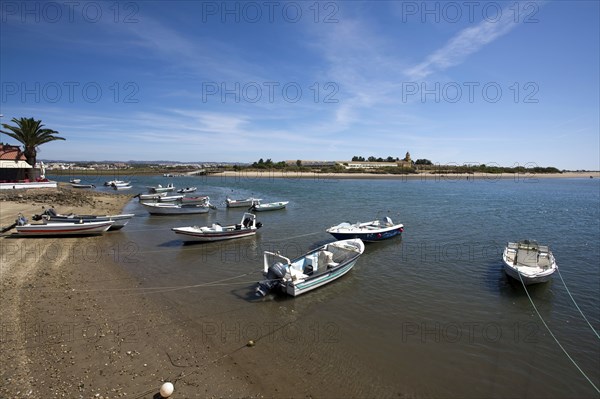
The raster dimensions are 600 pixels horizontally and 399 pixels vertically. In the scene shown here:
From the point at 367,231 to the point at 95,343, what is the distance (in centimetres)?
1659

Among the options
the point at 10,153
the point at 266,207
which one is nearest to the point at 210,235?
the point at 266,207

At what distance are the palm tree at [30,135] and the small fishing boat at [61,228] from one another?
27.6 metres

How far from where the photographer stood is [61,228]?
2080 cm

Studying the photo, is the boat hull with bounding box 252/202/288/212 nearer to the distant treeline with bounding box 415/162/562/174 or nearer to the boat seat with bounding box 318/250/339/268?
the boat seat with bounding box 318/250/339/268

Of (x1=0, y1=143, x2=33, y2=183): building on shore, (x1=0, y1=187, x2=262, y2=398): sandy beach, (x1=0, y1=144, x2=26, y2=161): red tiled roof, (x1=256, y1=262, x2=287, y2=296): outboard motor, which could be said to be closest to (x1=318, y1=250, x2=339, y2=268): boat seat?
(x1=256, y1=262, x2=287, y2=296): outboard motor

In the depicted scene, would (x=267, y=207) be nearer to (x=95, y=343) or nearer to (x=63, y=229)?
(x=63, y=229)

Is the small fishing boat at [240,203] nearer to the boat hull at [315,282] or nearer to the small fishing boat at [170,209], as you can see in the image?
the small fishing boat at [170,209]

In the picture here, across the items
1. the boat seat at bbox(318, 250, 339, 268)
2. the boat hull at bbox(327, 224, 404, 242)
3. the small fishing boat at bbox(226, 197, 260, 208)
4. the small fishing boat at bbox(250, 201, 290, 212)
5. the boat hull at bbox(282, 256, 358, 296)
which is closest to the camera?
the boat hull at bbox(282, 256, 358, 296)

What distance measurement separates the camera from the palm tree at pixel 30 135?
134 feet

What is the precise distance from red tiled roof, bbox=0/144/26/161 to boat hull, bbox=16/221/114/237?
27.4 metres

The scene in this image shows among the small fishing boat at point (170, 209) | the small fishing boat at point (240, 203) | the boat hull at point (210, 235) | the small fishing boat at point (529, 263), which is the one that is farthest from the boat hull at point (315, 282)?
the small fishing boat at point (240, 203)

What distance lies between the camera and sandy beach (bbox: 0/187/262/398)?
755cm

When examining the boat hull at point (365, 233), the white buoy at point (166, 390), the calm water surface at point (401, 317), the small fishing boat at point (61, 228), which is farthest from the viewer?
the boat hull at point (365, 233)

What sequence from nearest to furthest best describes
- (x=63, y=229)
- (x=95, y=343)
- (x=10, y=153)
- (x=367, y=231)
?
(x=95, y=343), (x=63, y=229), (x=367, y=231), (x=10, y=153)
